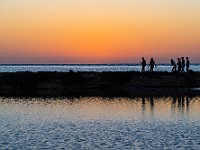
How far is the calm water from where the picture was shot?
19891 mm

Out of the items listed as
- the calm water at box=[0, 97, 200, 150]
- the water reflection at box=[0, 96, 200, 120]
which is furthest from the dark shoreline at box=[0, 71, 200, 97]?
the calm water at box=[0, 97, 200, 150]

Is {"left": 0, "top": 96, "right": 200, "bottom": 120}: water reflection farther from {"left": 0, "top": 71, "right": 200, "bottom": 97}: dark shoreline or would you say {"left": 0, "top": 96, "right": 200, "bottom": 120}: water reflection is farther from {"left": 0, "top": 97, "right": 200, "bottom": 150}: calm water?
{"left": 0, "top": 71, "right": 200, "bottom": 97}: dark shoreline

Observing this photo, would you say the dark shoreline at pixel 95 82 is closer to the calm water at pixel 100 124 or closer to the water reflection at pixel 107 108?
the water reflection at pixel 107 108

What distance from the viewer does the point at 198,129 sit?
23266mm

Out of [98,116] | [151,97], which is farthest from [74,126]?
[151,97]

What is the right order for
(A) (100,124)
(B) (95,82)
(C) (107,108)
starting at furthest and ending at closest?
(B) (95,82) → (C) (107,108) → (A) (100,124)

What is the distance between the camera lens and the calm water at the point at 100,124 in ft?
65.3

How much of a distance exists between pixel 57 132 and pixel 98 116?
21.3ft

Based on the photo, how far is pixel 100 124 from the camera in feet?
83.5

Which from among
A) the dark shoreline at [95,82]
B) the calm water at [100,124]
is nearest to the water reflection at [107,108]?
the calm water at [100,124]

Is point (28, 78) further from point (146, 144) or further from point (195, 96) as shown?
point (146, 144)

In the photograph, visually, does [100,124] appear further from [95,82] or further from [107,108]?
[95,82]

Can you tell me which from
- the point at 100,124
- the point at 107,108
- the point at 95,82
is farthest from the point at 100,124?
the point at 95,82

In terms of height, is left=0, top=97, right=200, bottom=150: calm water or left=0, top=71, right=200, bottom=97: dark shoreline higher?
left=0, top=71, right=200, bottom=97: dark shoreline
